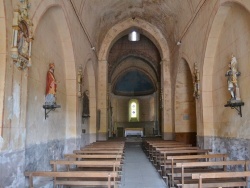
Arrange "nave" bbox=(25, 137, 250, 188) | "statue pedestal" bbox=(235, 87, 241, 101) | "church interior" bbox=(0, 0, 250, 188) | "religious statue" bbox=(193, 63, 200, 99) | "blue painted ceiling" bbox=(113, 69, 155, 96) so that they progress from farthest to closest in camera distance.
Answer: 1. "blue painted ceiling" bbox=(113, 69, 155, 96)
2. "religious statue" bbox=(193, 63, 200, 99)
3. "statue pedestal" bbox=(235, 87, 241, 101)
4. "church interior" bbox=(0, 0, 250, 188)
5. "nave" bbox=(25, 137, 250, 188)

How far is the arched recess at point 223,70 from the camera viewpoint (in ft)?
21.7

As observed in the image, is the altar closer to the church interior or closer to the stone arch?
the church interior

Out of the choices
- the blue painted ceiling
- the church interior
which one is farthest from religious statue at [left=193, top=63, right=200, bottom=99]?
the blue painted ceiling

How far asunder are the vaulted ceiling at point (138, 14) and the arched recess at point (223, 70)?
1.47 meters

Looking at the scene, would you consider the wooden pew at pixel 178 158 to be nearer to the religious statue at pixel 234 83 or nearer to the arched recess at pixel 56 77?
the religious statue at pixel 234 83

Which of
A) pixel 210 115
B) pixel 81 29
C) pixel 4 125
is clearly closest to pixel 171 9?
pixel 81 29

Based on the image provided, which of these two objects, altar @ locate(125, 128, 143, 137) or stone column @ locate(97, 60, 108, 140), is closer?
stone column @ locate(97, 60, 108, 140)

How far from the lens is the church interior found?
446cm

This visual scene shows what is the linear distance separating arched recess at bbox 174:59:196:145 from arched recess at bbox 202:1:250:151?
4.19m

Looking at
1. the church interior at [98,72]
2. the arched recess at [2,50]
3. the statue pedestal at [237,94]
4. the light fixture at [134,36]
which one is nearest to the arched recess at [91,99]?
the church interior at [98,72]

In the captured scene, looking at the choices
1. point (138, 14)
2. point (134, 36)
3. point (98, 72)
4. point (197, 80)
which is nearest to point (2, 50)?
point (197, 80)

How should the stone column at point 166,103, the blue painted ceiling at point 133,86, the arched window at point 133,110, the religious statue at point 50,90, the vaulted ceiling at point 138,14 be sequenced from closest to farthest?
the religious statue at point 50,90 < the vaulted ceiling at point 138,14 < the stone column at point 166,103 < the blue painted ceiling at point 133,86 < the arched window at point 133,110

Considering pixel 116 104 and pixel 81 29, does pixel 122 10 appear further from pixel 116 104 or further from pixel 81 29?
pixel 116 104

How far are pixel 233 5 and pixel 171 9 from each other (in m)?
5.05
